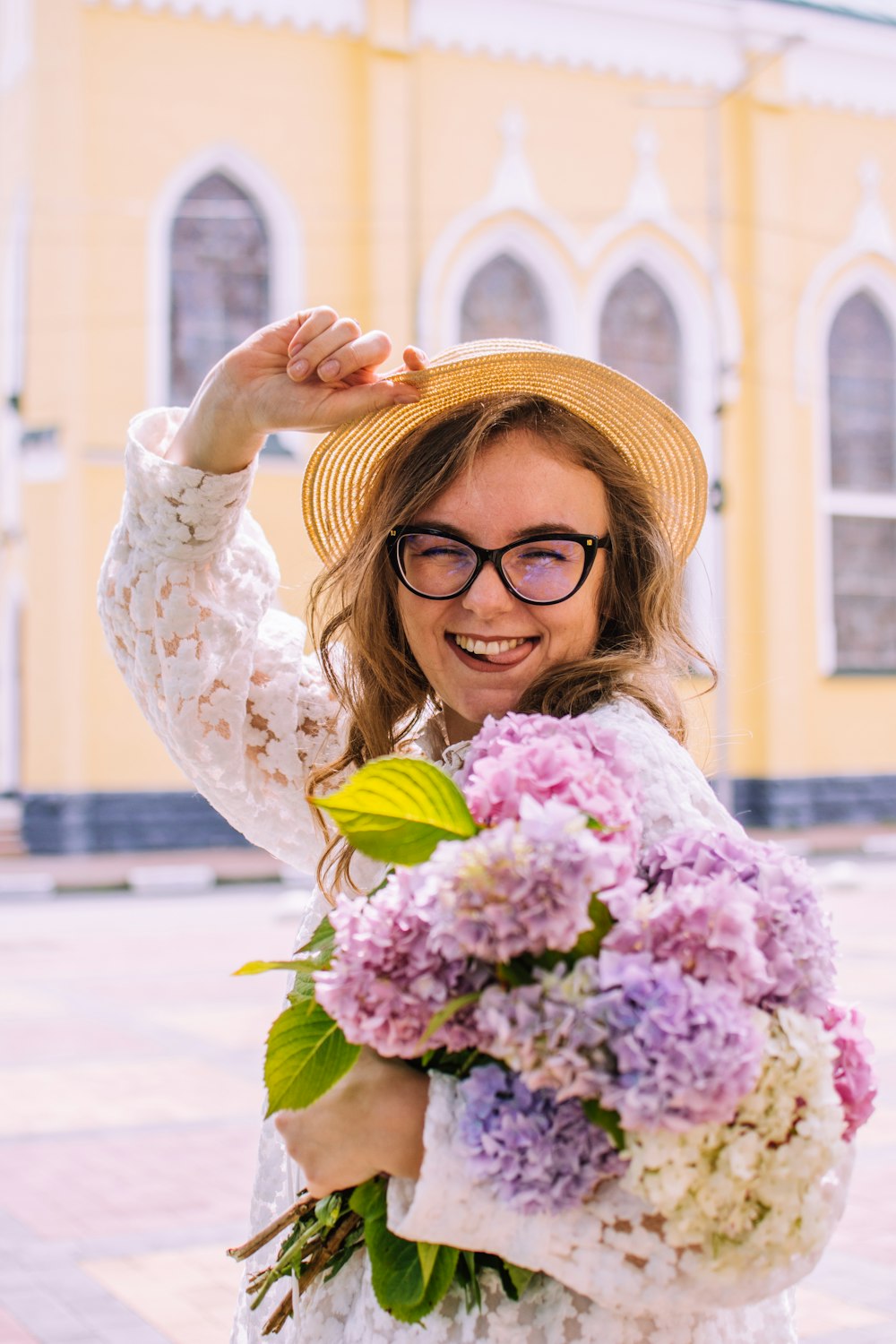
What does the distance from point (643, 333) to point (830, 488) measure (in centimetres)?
331

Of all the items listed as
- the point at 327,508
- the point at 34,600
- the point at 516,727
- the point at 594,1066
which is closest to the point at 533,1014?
the point at 594,1066

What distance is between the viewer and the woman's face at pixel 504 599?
1.61 metres

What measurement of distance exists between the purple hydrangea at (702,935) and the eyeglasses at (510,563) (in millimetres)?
523

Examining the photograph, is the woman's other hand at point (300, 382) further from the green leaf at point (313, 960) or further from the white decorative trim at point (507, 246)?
the white decorative trim at point (507, 246)

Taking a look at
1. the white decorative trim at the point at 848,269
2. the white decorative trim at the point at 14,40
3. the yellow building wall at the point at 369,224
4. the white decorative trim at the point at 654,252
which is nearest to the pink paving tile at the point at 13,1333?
the yellow building wall at the point at 369,224

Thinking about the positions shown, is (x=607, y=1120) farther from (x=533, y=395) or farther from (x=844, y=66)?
(x=844, y=66)

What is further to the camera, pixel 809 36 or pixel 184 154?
pixel 809 36

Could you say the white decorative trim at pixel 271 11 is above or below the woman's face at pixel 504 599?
above

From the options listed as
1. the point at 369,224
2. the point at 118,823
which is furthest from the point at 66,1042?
the point at 369,224

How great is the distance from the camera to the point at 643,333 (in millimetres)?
19234

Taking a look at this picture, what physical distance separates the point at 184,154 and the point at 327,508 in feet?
54.3

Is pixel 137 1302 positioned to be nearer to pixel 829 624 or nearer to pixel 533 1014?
pixel 533 1014

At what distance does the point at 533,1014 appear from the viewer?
113 centimetres

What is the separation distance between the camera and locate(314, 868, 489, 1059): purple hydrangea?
117 cm
